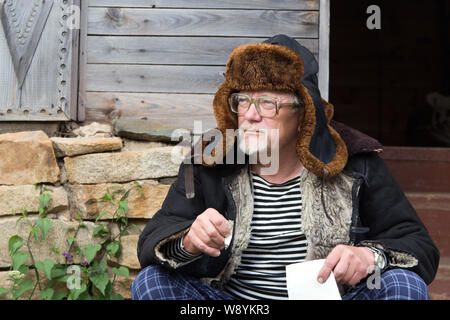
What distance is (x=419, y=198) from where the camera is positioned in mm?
3170

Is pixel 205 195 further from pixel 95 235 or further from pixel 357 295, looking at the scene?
pixel 95 235

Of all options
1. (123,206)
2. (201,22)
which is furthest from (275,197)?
(201,22)

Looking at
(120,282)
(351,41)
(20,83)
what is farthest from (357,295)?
(351,41)

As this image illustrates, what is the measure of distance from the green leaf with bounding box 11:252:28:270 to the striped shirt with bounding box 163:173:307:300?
121cm

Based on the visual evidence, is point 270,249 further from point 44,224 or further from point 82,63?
point 82,63

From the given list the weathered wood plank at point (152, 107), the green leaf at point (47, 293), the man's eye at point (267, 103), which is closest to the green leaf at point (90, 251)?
the green leaf at point (47, 293)

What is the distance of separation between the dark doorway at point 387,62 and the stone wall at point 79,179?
3.56 metres

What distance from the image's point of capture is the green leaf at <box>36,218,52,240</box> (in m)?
2.47

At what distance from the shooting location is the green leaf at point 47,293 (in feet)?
8.07

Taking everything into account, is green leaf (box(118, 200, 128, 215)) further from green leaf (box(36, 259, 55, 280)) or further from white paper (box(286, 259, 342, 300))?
white paper (box(286, 259, 342, 300))

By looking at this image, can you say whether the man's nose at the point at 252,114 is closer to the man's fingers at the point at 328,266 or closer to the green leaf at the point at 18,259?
the man's fingers at the point at 328,266

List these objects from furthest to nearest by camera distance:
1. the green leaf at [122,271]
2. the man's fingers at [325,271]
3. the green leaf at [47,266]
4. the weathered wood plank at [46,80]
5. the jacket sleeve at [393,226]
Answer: the weathered wood plank at [46,80]
the green leaf at [122,271]
the green leaf at [47,266]
the jacket sleeve at [393,226]
the man's fingers at [325,271]

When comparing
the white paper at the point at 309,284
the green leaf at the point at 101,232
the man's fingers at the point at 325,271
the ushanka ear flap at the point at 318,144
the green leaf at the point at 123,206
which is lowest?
the green leaf at the point at 101,232

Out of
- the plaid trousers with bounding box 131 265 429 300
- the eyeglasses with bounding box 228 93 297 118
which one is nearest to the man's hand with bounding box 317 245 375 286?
the plaid trousers with bounding box 131 265 429 300
